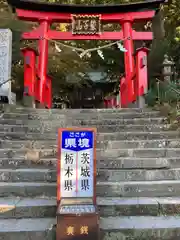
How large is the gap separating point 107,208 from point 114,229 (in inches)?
20.0

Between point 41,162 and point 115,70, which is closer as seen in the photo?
point 41,162

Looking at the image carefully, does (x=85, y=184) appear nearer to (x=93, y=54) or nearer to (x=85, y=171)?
(x=85, y=171)

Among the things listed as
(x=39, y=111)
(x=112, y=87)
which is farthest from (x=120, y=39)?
(x=112, y=87)

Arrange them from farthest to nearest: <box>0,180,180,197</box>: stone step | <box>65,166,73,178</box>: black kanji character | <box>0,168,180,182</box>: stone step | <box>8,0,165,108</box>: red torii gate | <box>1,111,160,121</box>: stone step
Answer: <box>8,0,165,108</box>: red torii gate, <box>1,111,160,121</box>: stone step, <box>0,168,180,182</box>: stone step, <box>0,180,180,197</box>: stone step, <box>65,166,73,178</box>: black kanji character

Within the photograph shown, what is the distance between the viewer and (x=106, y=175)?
178 inches

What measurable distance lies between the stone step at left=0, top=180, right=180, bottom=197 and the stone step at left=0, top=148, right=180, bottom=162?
2.82 ft

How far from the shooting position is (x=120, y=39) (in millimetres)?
10648

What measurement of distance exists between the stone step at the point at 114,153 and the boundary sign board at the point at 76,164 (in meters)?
1.80

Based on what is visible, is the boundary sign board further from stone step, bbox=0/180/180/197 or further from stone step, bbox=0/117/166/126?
stone step, bbox=0/117/166/126

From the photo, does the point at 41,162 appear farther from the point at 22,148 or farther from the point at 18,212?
the point at 18,212

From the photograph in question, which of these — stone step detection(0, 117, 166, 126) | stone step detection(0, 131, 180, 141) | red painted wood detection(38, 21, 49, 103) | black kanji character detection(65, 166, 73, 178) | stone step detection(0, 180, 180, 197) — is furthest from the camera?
red painted wood detection(38, 21, 49, 103)

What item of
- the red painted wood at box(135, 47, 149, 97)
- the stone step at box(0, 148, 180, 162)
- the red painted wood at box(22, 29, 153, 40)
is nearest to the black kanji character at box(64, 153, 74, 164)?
the stone step at box(0, 148, 180, 162)

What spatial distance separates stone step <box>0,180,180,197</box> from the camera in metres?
4.11

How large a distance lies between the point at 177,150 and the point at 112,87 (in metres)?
15.8
